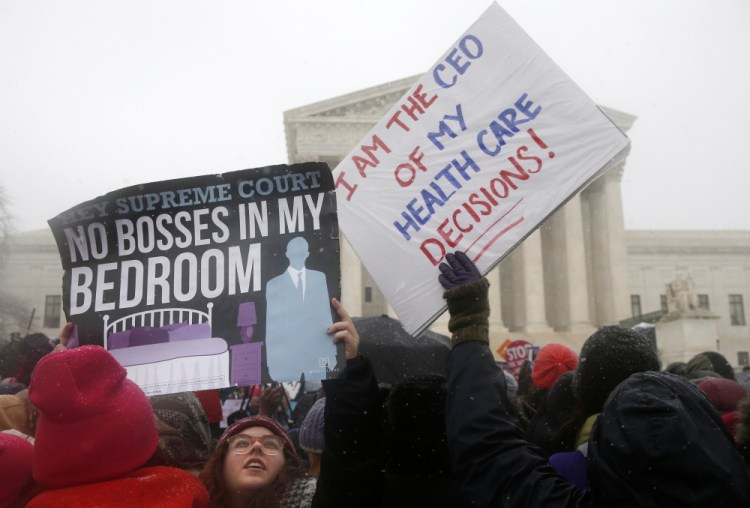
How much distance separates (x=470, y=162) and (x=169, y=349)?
1505 mm

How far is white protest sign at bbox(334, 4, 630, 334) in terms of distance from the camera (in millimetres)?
2998

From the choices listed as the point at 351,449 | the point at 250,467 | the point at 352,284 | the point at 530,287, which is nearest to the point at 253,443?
the point at 250,467

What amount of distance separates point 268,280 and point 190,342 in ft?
1.26

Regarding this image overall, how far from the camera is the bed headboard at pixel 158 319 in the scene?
2.81 metres

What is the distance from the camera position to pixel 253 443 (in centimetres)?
263

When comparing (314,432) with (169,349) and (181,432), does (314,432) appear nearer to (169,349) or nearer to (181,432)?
(181,432)

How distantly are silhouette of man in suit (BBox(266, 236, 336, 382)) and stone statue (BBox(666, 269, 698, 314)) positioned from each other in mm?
23553

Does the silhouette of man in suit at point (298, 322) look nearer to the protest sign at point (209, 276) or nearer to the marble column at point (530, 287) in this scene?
the protest sign at point (209, 276)

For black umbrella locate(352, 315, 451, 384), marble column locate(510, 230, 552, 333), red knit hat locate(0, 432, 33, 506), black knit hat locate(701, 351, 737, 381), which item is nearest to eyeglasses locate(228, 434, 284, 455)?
red knit hat locate(0, 432, 33, 506)

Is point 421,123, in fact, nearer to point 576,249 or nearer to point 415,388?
point 415,388

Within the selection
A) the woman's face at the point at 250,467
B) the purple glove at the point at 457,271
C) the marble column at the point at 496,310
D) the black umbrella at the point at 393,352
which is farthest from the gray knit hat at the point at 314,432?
the marble column at the point at 496,310

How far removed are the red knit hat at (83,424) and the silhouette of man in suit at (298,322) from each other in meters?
0.61

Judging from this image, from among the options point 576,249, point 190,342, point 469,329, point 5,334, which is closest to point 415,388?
point 469,329

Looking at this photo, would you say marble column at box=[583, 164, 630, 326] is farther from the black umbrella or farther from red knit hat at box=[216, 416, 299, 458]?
red knit hat at box=[216, 416, 299, 458]
